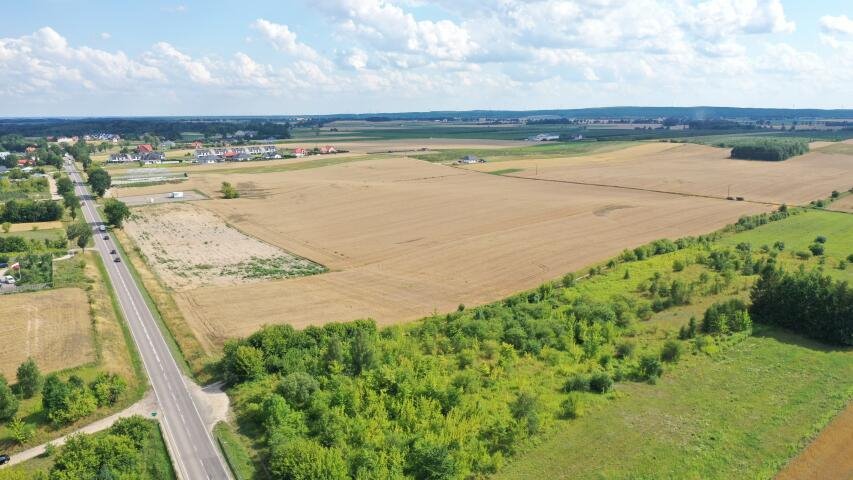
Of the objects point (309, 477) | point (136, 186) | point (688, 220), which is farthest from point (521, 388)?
point (136, 186)

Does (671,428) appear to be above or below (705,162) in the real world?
below

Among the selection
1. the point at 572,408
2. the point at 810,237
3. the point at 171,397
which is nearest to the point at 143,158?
the point at 171,397

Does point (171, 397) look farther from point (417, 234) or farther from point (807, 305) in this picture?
point (807, 305)

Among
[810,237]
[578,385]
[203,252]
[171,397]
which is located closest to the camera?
[578,385]

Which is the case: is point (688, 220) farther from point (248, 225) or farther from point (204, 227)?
point (204, 227)

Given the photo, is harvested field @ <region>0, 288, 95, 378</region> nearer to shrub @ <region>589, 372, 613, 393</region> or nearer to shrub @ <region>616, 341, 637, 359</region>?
shrub @ <region>589, 372, 613, 393</region>

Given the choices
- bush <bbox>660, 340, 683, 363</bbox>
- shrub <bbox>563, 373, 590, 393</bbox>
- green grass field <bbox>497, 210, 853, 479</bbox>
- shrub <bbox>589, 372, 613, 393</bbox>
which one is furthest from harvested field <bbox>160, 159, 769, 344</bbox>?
green grass field <bbox>497, 210, 853, 479</bbox>
